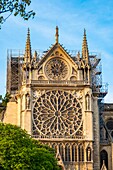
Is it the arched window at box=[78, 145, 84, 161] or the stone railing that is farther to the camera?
the stone railing

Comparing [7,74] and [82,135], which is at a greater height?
[7,74]

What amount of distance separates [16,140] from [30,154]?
177 cm

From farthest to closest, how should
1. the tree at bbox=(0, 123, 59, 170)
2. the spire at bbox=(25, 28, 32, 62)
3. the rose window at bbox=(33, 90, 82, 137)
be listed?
the spire at bbox=(25, 28, 32, 62)
the rose window at bbox=(33, 90, 82, 137)
the tree at bbox=(0, 123, 59, 170)

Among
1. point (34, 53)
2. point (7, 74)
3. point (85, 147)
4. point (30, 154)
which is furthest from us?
point (7, 74)

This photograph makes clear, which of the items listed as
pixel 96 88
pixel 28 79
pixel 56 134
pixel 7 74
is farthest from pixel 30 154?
pixel 7 74

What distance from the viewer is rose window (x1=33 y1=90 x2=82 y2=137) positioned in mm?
50750

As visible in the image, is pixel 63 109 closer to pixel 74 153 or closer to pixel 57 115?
pixel 57 115

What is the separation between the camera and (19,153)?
37.0 m

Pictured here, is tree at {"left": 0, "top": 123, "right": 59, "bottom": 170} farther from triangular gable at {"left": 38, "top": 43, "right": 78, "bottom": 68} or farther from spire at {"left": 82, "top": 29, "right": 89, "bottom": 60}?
spire at {"left": 82, "top": 29, "right": 89, "bottom": 60}

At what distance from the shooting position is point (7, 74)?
61.7 metres

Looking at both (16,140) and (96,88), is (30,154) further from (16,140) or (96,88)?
(96,88)

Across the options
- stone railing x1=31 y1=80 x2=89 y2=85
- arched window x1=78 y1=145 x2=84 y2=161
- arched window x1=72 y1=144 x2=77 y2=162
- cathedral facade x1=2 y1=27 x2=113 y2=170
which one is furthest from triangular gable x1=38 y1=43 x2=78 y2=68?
arched window x1=78 y1=145 x2=84 y2=161

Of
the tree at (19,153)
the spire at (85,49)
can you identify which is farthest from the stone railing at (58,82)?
the tree at (19,153)

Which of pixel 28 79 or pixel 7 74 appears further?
pixel 7 74
